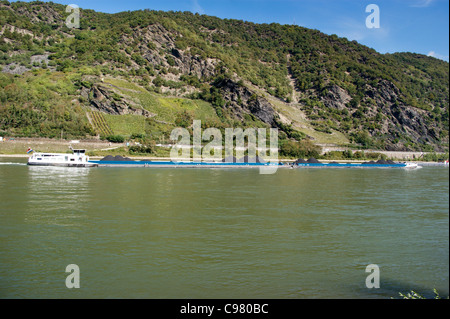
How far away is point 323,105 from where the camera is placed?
121m

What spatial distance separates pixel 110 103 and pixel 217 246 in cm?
7381

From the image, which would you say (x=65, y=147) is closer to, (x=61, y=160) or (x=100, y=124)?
(x=100, y=124)

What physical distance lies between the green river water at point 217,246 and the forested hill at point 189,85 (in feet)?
176

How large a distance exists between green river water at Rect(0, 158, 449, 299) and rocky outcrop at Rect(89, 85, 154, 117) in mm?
58198

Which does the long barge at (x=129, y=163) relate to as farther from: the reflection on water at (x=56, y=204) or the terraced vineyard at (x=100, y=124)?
the reflection on water at (x=56, y=204)

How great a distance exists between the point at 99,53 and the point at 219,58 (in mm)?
37615

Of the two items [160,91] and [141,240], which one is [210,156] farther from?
[141,240]

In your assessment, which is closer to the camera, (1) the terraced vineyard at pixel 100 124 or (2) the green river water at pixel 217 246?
(2) the green river water at pixel 217 246

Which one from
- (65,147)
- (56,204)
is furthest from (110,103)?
(56,204)

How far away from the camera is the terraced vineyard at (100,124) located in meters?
72.2

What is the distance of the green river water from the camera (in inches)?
401

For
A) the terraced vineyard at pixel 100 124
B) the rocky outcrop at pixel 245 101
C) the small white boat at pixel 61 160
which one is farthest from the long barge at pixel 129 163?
the rocky outcrop at pixel 245 101

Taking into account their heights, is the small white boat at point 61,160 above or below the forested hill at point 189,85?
below
